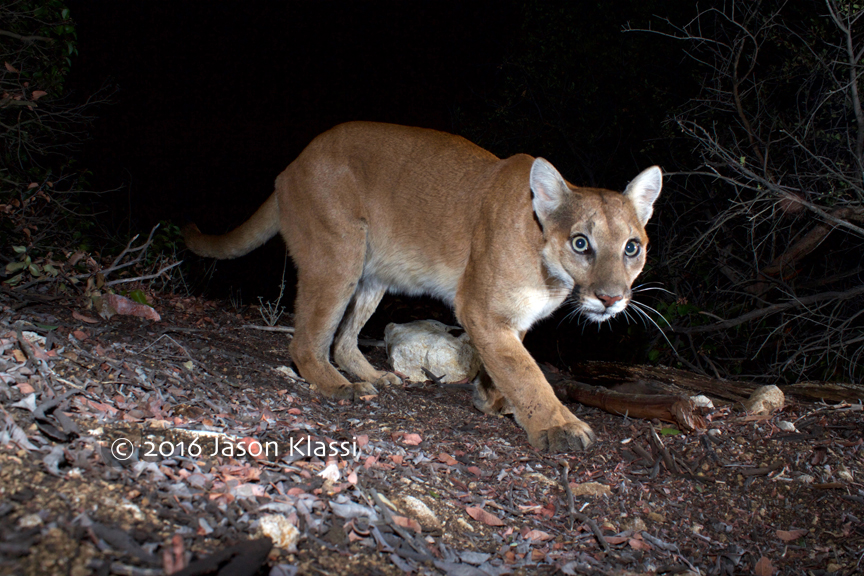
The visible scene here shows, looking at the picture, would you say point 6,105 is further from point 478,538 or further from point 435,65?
point 435,65

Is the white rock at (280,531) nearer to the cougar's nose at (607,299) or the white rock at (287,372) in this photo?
the cougar's nose at (607,299)

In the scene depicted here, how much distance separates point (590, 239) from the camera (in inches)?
133

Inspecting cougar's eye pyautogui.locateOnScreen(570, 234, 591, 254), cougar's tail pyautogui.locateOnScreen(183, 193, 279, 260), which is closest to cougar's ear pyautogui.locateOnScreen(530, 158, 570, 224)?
cougar's eye pyautogui.locateOnScreen(570, 234, 591, 254)

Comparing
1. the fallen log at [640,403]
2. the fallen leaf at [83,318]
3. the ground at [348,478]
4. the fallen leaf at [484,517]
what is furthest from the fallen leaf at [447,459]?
the fallen leaf at [83,318]

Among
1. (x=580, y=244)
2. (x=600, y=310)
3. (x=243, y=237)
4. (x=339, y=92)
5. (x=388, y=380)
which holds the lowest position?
(x=388, y=380)

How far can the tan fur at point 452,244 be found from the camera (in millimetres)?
3461

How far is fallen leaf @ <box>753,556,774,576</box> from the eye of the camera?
2.49 metres

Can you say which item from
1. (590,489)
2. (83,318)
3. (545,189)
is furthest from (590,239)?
(83,318)

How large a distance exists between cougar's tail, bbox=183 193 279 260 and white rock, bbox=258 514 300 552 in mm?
3138

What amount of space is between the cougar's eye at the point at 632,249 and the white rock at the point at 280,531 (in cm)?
242

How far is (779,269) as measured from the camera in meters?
5.84

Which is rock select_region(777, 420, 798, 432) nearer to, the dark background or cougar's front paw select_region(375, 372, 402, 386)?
cougar's front paw select_region(375, 372, 402, 386)

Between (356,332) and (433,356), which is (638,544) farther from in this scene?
(356,332)

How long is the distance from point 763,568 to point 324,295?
10.1 ft
